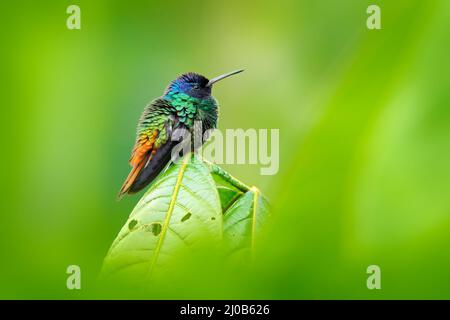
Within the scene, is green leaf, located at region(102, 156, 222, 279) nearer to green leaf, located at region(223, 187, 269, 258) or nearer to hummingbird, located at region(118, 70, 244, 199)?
green leaf, located at region(223, 187, 269, 258)

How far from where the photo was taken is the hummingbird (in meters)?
0.74

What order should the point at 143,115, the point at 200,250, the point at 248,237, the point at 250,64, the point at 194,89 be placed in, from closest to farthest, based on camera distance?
the point at 200,250, the point at 248,237, the point at 143,115, the point at 194,89, the point at 250,64

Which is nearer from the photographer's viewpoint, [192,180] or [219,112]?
[192,180]

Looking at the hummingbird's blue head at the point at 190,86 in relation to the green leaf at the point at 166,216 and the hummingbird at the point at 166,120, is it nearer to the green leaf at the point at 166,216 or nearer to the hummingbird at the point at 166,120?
the hummingbird at the point at 166,120

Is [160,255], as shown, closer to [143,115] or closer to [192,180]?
[192,180]

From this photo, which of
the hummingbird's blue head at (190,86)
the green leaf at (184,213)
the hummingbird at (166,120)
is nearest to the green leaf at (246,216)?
the green leaf at (184,213)

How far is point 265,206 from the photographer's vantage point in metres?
0.34

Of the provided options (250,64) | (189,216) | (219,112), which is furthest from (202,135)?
(189,216)

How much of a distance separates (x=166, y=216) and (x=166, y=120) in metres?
0.48

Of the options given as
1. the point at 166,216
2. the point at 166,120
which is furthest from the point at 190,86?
the point at 166,216

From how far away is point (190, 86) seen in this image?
37.0 inches

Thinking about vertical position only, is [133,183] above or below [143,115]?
below

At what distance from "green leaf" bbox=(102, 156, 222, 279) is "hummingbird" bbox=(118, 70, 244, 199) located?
18cm

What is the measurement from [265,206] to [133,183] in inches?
14.8
